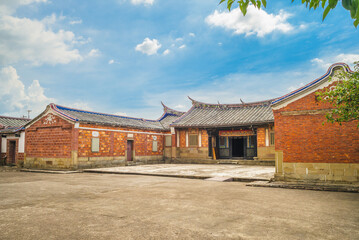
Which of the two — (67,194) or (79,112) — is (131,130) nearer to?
(79,112)

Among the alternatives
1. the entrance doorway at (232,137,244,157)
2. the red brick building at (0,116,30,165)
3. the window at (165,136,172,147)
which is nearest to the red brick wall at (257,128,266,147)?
the entrance doorway at (232,137,244,157)

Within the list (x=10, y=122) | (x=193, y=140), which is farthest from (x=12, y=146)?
(x=193, y=140)

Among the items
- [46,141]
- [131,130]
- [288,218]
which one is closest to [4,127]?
[46,141]

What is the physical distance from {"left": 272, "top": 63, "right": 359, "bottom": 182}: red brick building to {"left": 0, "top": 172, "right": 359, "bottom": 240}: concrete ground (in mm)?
1779

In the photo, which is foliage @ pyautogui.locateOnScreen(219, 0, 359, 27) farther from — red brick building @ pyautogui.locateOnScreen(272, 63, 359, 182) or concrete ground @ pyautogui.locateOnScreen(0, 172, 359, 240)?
red brick building @ pyautogui.locateOnScreen(272, 63, 359, 182)

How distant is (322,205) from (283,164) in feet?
12.0

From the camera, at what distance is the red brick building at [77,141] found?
1489cm

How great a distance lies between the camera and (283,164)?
900 centimetres

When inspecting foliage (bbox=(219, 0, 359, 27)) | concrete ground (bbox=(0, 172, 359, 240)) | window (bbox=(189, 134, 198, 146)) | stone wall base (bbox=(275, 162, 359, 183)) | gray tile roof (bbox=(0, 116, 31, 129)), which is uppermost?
gray tile roof (bbox=(0, 116, 31, 129))

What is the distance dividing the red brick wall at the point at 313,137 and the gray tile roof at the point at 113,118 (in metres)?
11.1

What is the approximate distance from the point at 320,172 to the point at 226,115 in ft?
44.3

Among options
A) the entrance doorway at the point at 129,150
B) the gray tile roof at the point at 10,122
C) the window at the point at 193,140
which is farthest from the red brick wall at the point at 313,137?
the gray tile roof at the point at 10,122

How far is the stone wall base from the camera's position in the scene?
8.08 metres

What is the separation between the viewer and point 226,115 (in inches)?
858
